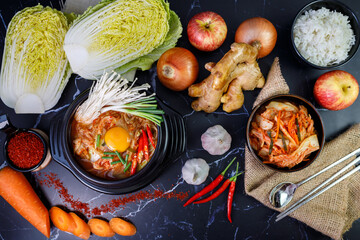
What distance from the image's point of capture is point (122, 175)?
7.09 feet

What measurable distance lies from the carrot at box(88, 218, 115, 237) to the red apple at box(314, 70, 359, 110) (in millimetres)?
1986

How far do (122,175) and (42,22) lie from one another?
1.33 meters

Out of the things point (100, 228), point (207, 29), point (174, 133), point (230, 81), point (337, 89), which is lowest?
point (100, 228)

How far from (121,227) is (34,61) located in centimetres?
148

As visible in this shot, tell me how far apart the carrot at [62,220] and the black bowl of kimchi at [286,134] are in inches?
60.4

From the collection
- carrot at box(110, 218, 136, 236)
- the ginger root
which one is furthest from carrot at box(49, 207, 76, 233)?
the ginger root

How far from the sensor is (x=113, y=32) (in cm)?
227

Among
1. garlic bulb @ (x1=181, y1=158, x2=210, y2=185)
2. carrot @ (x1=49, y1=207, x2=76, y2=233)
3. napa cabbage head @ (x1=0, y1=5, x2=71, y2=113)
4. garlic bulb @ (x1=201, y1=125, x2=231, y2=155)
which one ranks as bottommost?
carrot @ (x1=49, y1=207, x2=76, y2=233)

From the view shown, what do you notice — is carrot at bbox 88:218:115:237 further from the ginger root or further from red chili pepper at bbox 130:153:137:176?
the ginger root

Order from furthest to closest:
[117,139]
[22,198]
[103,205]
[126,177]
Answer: [103,205]
[22,198]
[117,139]
[126,177]

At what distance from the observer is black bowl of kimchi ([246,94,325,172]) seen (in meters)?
2.19

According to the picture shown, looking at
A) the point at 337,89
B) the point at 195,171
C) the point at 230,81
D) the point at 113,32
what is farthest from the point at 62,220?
the point at 337,89

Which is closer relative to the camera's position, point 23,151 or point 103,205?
point 23,151

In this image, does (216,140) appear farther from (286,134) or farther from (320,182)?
(320,182)
